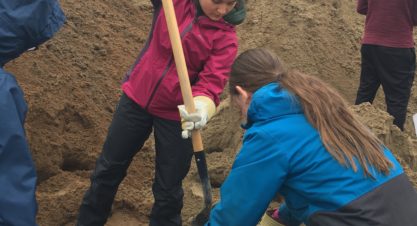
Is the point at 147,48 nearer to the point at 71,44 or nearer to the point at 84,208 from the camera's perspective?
the point at 84,208

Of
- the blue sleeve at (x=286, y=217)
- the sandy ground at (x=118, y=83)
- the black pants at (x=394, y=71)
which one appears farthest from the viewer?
the black pants at (x=394, y=71)

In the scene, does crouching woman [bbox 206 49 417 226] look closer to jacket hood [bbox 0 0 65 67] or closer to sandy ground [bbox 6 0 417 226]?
jacket hood [bbox 0 0 65 67]

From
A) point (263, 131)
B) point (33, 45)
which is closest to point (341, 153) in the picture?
point (263, 131)

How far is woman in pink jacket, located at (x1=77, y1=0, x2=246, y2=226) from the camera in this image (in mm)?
2479

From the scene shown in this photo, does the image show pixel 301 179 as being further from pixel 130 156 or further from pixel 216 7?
pixel 130 156

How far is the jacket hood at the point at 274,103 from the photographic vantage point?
5.85 ft

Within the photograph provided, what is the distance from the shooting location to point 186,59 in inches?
99.1

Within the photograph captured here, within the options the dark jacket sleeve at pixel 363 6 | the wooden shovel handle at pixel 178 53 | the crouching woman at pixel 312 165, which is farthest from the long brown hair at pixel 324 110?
the dark jacket sleeve at pixel 363 6

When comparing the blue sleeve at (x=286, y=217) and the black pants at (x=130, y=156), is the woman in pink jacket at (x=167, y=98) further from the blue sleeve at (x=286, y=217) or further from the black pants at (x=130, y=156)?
the blue sleeve at (x=286, y=217)

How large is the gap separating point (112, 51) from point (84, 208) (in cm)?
225

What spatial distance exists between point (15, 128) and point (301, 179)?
943 millimetres

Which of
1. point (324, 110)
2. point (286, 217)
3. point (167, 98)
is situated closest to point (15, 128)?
point (167, 98)

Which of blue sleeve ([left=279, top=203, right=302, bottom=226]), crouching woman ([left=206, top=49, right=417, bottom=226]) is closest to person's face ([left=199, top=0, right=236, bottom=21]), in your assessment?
crouching woman ([left=206, top=49, right=417, bottom=226])

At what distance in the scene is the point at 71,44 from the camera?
4488 mm
